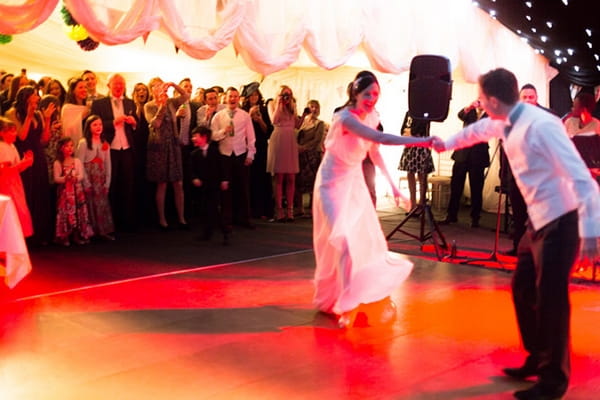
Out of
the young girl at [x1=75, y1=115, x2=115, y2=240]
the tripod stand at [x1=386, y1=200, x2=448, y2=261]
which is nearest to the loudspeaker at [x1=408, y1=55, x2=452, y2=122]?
the tripod stand at [x1=386, y1=200, x2=448, y2=261]

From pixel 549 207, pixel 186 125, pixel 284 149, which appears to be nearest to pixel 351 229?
pixel 549 207

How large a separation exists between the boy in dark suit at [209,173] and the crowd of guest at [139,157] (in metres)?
0.01

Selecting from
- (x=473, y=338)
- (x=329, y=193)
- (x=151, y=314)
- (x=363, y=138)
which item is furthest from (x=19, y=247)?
(x=473, y=338)

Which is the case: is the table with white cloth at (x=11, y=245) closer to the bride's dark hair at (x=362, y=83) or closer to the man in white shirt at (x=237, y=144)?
the bride's dark hair at (x=362, y=83)

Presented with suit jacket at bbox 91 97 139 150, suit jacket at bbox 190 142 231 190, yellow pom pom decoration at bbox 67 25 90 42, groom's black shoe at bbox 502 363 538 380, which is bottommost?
groom's black shoe at bbox 502 363 538 380

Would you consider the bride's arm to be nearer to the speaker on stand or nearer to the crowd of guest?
the speaker on stand

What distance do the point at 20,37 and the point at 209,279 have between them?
19.8 ft

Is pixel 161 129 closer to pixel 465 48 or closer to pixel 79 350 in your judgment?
pixel 465 48

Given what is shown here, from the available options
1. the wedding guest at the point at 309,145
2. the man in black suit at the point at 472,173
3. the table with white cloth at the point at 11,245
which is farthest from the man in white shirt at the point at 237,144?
the table with white cloth at the point at 11,245

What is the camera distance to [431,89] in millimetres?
7672

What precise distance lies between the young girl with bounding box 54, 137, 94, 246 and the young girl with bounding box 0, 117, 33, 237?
23.2 inches

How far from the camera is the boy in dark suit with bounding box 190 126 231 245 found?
8.47 m

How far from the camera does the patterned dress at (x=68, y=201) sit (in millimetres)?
7938

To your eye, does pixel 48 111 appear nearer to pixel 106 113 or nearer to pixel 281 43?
pixel 106 113
